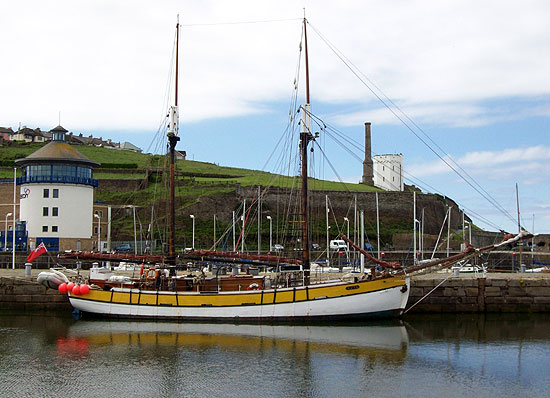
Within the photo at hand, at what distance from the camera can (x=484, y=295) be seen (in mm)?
25734

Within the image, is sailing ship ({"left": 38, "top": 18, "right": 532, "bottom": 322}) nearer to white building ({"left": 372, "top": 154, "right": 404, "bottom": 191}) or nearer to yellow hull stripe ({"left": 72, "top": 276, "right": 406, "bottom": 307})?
yellow hull stripe ({"left": 72, "top": 276, "right": 406, "bottom": 307})

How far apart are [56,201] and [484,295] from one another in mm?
27488

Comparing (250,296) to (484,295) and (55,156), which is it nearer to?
(484,295)

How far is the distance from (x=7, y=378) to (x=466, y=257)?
17401 millimetres

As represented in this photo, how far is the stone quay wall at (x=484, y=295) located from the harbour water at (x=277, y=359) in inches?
47.4

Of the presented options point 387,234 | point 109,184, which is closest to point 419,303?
point 387,234

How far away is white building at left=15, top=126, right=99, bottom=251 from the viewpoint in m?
38.9

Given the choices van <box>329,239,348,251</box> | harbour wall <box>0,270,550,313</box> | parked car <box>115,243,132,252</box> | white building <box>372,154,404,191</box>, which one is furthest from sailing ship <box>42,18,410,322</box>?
white building <box>372,154,404,191</box>

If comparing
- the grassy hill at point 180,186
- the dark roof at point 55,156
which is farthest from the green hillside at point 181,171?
the dark roof at point 55,156

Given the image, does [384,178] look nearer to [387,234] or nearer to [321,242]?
[387,234]

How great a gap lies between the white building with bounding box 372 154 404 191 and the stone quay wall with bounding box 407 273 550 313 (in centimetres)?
5046

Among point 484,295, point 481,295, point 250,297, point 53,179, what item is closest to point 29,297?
point 250,297

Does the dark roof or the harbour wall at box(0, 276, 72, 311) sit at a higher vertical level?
the dark roof

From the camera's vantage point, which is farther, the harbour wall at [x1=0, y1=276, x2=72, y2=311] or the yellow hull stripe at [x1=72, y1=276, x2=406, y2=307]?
the harbour wall at [x1=0, y1=276, x2=72, y2=311]
